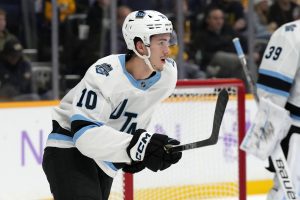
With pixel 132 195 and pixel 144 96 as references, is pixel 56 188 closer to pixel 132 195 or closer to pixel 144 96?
pixel 144 96

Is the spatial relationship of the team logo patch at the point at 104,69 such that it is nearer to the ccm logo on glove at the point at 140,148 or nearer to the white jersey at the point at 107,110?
the white jersey at the point at 107,110

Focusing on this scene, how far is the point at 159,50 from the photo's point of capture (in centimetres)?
316

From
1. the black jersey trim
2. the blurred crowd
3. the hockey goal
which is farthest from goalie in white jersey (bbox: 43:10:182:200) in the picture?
the blurred crowd

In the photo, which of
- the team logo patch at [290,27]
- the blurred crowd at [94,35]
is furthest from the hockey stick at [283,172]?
the blurred crowd at [94,35]

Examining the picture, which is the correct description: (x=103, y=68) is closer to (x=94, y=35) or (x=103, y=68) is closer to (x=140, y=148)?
(x=140, y=148)

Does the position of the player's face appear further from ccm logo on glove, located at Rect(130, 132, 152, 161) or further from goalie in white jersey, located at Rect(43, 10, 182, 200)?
ccm logo on glove, located at Rect(130, 132, 152, 161)

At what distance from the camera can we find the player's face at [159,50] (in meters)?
3.15

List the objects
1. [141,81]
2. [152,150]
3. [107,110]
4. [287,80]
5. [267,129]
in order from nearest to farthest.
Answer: [152,150]
[107,110]
[141,81]
[287,80]
[267,129]

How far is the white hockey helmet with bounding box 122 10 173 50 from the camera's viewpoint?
10.4ft

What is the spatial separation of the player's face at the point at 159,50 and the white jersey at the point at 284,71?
799mm

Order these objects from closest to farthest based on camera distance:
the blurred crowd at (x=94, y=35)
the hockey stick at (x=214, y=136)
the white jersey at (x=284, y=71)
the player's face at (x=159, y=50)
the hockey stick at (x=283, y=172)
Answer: the hockey stick at (x=214, y=136) → the player's face at (x=159, y=50) → the white jersey at (x=284, y=71) → the hockey stick at (x=283, y=172) → the blurred crowd at (x=94, y=35)

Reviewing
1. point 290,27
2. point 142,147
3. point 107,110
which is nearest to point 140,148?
point 142,147

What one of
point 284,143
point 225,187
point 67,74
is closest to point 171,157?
point 284,143

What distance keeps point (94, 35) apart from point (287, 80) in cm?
279
